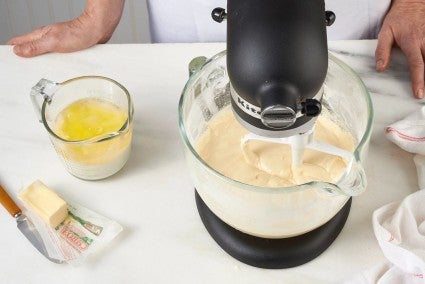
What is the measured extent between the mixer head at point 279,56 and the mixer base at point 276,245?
24 cm

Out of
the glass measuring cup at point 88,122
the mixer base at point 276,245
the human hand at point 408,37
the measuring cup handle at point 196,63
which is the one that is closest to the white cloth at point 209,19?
the human hand at point 408,37

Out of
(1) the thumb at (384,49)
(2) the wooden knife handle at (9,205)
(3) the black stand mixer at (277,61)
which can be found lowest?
(2) the wooden knife handle at (9,205)

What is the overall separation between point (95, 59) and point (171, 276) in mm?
413

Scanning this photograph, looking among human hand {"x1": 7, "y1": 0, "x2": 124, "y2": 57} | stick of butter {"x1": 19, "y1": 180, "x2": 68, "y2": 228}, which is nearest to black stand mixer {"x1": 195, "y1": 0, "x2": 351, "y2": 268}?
stick of butter {"x1": 19, "y1": 180, "x2": 68, "y2": 228}

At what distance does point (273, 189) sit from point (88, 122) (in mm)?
317

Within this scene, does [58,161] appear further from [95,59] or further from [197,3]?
[197,3]

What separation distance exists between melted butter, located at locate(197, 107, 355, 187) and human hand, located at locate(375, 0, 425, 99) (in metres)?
0.19

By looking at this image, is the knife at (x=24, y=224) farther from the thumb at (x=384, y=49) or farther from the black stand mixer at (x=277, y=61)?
the thumb at (x=384, y=49)

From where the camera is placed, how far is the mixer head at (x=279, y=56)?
1.68 feet

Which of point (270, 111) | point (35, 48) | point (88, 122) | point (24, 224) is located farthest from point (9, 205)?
point (270, 111)

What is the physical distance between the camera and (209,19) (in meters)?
1.09

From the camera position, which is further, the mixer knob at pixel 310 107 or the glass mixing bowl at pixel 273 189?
the glass mixing bowl at pixel 273 189

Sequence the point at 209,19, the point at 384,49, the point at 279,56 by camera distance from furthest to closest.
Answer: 1. the point at 209,19
2. the point at 384,49
3. the point at 279,56

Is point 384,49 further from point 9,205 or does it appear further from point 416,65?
point 9,205
